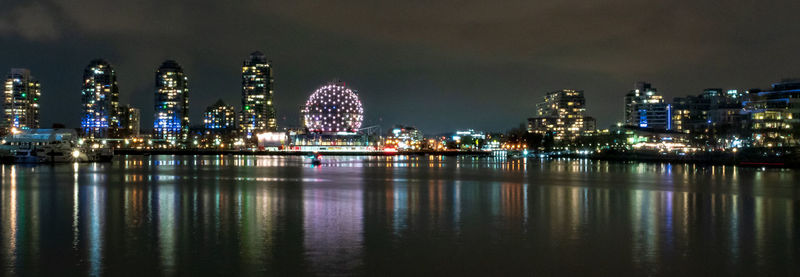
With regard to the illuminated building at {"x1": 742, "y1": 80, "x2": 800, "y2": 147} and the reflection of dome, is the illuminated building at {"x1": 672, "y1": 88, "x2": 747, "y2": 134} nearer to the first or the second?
the illuminated building at {"x1": 742, "y1": 80, "x2": 800, "y2": 147}

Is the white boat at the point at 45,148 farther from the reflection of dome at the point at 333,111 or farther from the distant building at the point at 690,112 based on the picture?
the distant building at the point at 690,112

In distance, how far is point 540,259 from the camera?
15219mm

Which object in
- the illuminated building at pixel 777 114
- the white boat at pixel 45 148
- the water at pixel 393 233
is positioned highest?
the illuminated building at pixel 777 114

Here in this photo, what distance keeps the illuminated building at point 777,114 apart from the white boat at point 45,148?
290ft

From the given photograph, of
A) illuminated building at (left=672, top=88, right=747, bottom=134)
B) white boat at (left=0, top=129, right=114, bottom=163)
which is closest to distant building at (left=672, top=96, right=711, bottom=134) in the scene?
illuminated building at (left=672, top=88, right=747, bottom=134)

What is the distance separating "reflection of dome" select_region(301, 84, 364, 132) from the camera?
6580 inches

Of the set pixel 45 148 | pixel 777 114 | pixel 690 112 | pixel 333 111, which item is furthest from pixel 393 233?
pixel 690 112

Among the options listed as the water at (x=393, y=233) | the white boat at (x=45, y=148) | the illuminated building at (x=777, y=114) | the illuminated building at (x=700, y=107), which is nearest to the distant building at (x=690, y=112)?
the illuminated building at (x=700, y=107)

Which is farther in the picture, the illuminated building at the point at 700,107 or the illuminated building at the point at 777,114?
the illuminated building at the point at 700,107

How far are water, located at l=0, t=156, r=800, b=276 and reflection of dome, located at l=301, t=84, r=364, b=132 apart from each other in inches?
5312

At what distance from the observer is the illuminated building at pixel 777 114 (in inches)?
3882

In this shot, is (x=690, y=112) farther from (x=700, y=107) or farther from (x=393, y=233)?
(x=393, y=233)

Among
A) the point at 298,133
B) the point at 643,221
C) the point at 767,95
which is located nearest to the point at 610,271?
the point at 643,221

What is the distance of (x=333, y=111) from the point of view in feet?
552
